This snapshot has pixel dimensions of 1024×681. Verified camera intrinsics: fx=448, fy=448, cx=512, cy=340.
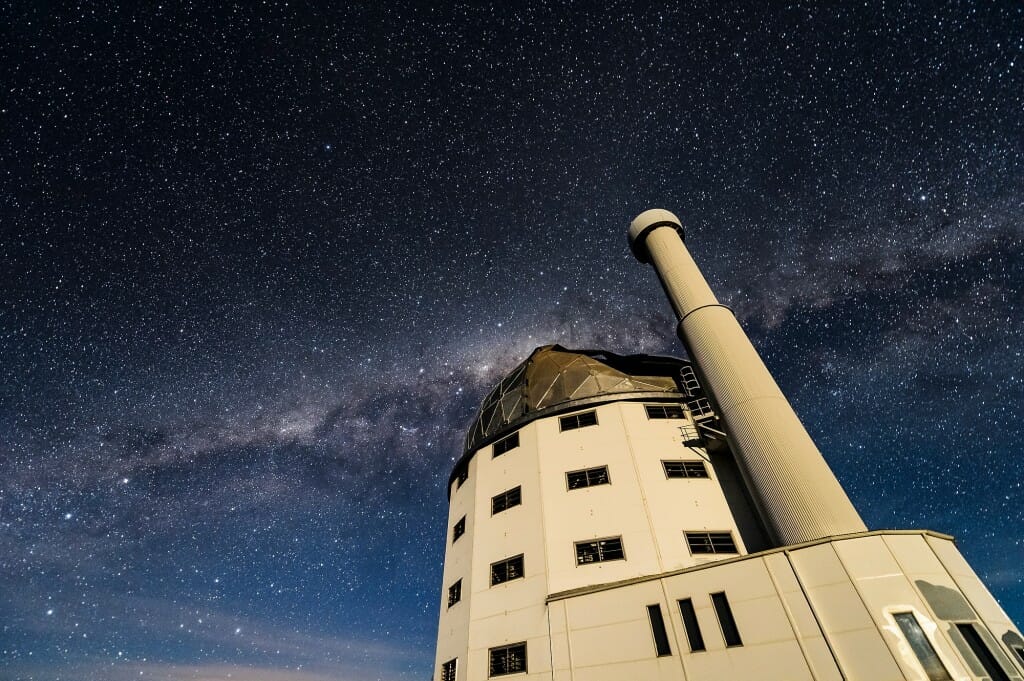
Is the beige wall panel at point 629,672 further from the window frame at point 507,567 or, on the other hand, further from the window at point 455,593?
the window at point 455,593

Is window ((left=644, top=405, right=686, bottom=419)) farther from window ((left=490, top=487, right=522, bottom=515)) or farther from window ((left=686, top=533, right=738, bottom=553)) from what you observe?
window ((left=490, top=487, right=522, bottom=515))

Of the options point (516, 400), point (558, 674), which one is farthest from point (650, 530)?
point (516, 400)

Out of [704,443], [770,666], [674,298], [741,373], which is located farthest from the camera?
[674,298]

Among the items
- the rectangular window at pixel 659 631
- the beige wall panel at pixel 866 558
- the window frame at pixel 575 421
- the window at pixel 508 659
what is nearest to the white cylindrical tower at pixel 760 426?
the beige wall panel at pixel 866 558

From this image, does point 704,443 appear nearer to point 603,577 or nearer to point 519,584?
point 603,577

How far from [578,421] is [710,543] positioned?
287 inches

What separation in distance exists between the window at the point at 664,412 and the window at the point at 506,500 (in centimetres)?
699

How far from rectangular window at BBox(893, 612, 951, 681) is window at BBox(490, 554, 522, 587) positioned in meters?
11.2

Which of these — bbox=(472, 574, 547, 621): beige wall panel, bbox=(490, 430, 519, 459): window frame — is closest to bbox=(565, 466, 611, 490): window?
bbox=(490, 430, 519, 459): window frame

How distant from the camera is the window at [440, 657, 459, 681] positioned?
16.7 m

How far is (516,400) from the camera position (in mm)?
24812

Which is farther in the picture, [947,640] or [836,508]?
[836,508]

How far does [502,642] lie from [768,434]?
1182 cm

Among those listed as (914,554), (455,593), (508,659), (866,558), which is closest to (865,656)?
(866,558)
